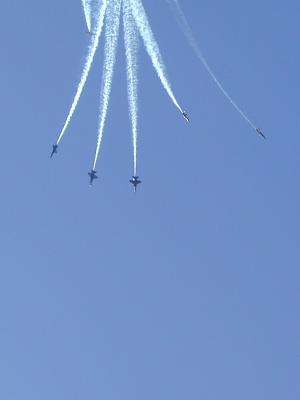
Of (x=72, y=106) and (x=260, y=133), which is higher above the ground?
(x=260, y=133)

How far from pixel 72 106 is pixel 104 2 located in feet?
16.3

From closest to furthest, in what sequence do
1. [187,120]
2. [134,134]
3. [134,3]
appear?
[134,3] → [134,134] → [187,120]

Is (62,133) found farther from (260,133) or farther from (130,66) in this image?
(260,133)

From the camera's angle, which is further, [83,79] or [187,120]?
[187,120]

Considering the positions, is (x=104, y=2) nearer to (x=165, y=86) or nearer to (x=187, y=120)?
(x=165, y=86)

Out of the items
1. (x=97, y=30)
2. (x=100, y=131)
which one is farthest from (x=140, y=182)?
(x=97, y=30)

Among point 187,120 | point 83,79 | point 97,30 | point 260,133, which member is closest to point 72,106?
point 83,79

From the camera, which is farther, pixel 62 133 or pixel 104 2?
pixel 62 133

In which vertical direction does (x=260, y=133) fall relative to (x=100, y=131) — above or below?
above

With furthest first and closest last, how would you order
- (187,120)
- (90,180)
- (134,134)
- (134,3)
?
(90,180) < (187,120) < (134,134) < (134,3)

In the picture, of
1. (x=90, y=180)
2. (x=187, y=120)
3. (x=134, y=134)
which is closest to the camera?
(x=134, y=134)

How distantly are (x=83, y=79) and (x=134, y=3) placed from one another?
4182 mm

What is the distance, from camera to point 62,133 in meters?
36.6

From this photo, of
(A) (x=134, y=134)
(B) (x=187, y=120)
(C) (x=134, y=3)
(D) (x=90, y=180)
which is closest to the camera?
(C) (x=134, y=3)
